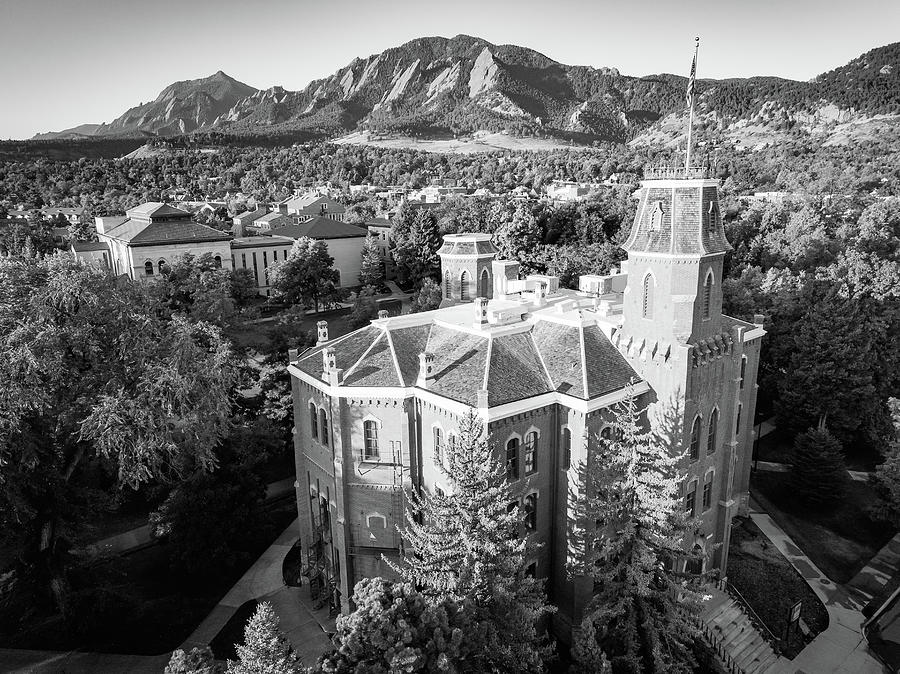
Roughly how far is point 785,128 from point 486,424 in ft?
506

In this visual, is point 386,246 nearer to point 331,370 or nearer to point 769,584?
point 331,370

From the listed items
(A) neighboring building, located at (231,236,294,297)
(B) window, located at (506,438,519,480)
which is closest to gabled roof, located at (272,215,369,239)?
(A) neighboring building, located at (231,236,294,297)

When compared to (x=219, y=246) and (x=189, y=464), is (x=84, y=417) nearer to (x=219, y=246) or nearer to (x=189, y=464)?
(x=189, y=464)

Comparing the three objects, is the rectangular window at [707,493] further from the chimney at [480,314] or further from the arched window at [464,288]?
the arched window at [464,288]

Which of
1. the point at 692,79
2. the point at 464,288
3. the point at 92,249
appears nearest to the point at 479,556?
the point at 464,288

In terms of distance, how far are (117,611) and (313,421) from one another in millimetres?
12825

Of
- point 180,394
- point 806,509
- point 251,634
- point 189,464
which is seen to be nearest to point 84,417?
point 180,394

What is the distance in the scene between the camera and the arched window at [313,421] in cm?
3081

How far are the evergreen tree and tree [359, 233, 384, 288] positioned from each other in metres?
62.9

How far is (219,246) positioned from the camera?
83.9m

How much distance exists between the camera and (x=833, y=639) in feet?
97.5

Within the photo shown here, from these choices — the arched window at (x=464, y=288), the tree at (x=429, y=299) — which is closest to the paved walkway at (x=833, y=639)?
the arched window at (x=464, y=288)

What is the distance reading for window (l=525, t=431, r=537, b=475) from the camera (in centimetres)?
2684

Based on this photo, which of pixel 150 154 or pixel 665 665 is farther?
pixel 150 154
